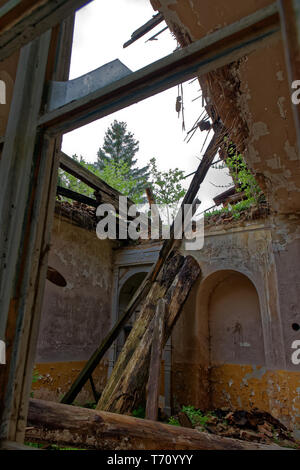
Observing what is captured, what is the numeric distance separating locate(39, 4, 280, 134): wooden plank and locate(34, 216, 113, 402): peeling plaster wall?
6.11 metres

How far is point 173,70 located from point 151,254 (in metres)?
7.49

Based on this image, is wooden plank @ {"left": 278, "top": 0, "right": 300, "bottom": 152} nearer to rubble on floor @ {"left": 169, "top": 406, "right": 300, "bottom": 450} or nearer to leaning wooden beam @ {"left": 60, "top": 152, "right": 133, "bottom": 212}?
rubble on floor @ {"left": 169, "top": 406, "right": 300, "bottom": 450}

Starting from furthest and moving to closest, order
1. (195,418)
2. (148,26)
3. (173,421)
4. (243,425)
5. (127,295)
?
(127,295)
(195,418)
(173,421)
(243,425)
(148,26)

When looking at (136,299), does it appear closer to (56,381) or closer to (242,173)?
(56,381)

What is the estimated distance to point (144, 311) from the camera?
589cm

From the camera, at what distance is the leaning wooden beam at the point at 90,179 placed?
6809 mm

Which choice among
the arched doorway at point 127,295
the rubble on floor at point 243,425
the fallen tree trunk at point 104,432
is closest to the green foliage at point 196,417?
the rubble on floor at point 243,425

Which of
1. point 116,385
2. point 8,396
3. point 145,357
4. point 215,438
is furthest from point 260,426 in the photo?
point 8,396

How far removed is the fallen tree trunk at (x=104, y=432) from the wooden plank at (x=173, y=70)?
203 cm

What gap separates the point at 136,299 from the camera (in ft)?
20.0

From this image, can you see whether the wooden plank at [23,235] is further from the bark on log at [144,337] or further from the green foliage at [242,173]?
the green foliage at [242,173]

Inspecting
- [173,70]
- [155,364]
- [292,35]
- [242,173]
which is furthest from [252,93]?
[155,364]
